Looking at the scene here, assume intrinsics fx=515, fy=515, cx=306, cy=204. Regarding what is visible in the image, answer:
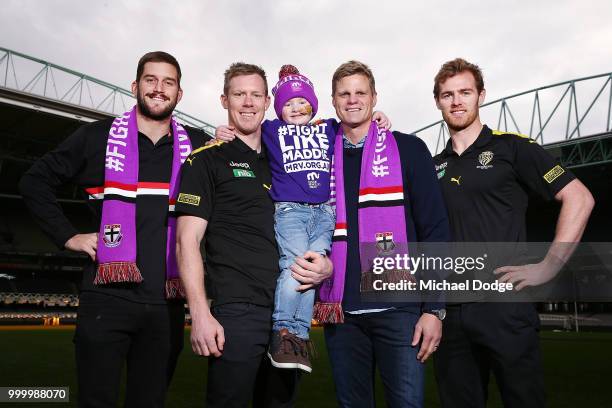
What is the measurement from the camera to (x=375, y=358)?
2.89m

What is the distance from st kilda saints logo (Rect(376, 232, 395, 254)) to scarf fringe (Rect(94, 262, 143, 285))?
4.88 feet

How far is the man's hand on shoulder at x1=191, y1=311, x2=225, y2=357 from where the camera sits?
259 centimetres

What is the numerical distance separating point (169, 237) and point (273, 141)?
Answer: 91 cm

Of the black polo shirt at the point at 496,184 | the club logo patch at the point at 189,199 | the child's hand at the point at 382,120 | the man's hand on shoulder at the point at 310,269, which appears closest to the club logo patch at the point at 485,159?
the black polo shirt at the point at 496,184

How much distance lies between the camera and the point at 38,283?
36.3 meters

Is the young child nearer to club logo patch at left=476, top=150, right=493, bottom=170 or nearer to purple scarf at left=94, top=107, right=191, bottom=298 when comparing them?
purple scarf at left=94, top=107, right=191, bottom=298

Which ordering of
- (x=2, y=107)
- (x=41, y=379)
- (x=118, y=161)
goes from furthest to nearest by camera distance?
(x=2, y=107), (x=41, y=379), (x=118, y=161)

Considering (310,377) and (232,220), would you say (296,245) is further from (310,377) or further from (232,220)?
(310,377)

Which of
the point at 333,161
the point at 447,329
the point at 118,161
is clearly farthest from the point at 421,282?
the point at 118,161

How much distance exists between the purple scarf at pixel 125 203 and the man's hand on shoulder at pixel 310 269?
2.75 feet

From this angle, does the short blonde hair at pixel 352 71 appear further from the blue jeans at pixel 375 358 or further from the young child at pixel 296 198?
the blue jeans at pixel 375 358

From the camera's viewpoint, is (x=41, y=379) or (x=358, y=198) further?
(x=41, y=379)

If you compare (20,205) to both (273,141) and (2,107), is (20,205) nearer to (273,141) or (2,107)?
(2,107)

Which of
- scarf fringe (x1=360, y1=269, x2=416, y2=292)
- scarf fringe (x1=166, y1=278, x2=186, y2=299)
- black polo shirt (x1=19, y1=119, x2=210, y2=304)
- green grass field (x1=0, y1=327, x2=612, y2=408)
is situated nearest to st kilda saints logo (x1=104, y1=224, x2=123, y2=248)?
black polo shirt (x1=19, y1=119, x2=210, y2=304)
